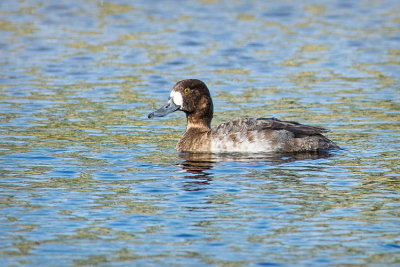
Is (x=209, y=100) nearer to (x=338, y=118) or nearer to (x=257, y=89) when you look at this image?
(x=338, y=118)

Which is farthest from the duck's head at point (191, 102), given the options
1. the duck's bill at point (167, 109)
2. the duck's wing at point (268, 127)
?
the duck's wing at point (268, 127)

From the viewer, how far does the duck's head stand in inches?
515

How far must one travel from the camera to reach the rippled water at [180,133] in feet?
25.8

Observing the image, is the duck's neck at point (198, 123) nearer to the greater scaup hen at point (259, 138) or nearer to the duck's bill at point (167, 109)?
the duck's bill at point (167, 109)

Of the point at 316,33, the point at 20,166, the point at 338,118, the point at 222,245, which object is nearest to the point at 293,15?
the point at 316,33

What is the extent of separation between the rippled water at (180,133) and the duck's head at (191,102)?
501mm

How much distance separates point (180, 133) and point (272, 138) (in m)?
2.31

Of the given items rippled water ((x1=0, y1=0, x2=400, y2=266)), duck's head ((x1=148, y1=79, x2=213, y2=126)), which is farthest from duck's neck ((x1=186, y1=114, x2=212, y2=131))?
rippled water ((x1=0, y1=0, x2=400, y2=266))

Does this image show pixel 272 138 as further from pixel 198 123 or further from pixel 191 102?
pixel 191 102

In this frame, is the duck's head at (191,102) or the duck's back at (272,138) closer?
the duck's back at (272,138)

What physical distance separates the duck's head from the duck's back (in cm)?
100

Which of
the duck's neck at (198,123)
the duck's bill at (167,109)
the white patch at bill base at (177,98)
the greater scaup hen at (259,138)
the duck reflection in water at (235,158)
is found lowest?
the duck reflection in water at (235,158)

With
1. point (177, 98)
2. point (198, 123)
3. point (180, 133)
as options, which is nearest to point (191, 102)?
point (177, 98)

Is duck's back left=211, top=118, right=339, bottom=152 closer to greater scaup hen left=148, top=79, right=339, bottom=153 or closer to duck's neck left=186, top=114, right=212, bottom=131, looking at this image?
greater scaup hen left=148, top=79, right=339, bottom=153
